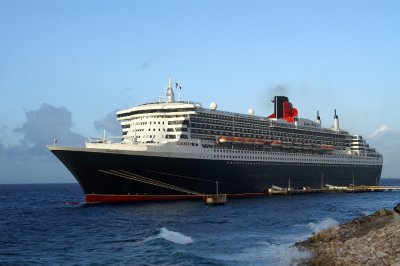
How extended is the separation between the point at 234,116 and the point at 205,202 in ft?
59.1

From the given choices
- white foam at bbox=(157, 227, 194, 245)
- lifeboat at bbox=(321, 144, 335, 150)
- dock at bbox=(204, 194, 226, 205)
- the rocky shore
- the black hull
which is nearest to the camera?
the rocky shore

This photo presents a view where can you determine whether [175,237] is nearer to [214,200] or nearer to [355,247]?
[355,247]

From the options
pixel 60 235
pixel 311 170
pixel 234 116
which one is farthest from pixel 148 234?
pixel 311 170

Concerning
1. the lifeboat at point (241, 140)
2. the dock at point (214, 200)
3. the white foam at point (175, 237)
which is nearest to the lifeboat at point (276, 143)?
the lifeboat at point (241, 140)

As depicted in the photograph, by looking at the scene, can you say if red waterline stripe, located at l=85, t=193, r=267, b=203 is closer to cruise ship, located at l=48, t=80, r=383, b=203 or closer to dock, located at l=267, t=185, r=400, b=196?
cruise ship, located at l=48, t=80, r=383, b=203

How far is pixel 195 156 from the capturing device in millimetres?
61469

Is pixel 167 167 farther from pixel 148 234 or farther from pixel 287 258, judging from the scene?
pixel 287 258

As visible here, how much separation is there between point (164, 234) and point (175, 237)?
5.79 feet

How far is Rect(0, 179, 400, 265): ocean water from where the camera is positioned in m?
27.1

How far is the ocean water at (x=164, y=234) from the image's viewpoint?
27.1 m

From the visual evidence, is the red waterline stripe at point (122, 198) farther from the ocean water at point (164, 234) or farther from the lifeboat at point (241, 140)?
the lifeboat at point (241, 140)

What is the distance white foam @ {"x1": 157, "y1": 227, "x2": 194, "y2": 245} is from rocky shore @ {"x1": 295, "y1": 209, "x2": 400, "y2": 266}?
25.3 ft

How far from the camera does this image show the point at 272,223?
4278 cm

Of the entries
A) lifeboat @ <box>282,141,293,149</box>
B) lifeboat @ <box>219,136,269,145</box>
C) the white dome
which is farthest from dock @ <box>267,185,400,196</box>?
the white dome
